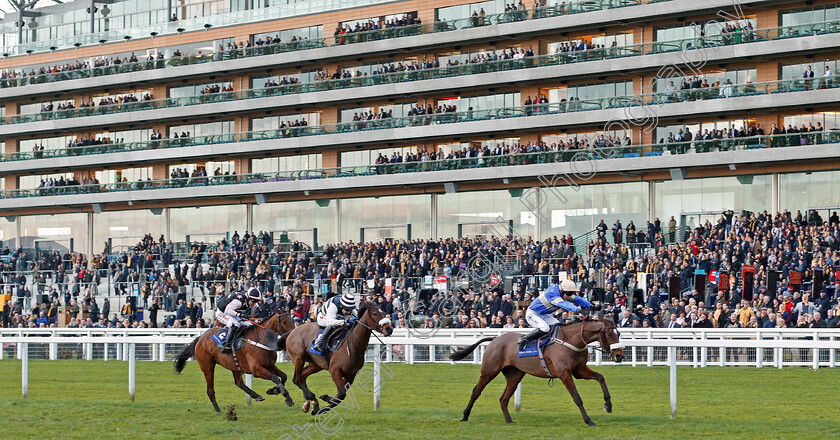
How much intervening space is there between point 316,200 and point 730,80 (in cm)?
1858

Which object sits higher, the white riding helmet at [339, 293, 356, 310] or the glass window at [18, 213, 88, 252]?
the glass window at [18, 213, 88, 252]

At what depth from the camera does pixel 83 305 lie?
3766cm

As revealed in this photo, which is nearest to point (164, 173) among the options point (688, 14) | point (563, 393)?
point (688, 14)

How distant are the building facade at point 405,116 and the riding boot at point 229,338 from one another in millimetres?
26948

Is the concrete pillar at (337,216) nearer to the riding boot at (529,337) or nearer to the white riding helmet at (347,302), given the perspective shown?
the white riding helmet at (347,302)

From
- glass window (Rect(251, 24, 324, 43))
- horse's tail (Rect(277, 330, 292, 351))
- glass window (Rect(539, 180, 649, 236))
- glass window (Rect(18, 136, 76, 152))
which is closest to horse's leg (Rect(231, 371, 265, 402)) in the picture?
horse's tail (Rect(277, 330, 292, 351))

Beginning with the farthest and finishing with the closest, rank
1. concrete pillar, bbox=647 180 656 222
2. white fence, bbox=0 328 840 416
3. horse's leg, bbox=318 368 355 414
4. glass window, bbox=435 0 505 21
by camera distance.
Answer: glass window, bbox=435 0 505 21 < concrete pillar, bbox=647 180 656 222 < white fence, bbox=0 328 840 416 < horse's leg, bbox=318 368 355 414

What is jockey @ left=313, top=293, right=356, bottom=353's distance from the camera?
41.4ft

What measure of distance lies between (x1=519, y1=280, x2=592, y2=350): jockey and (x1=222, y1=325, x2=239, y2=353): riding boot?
357cm

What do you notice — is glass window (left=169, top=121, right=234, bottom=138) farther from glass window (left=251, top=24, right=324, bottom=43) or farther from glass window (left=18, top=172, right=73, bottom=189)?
glass window (left=18, top=172, right=73, bottom=189)

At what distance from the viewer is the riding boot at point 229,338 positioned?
13.3 m

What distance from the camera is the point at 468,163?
142ft

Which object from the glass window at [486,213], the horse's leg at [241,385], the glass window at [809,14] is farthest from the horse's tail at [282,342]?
the glass window at [486,213]

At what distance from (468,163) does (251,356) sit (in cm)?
3051
